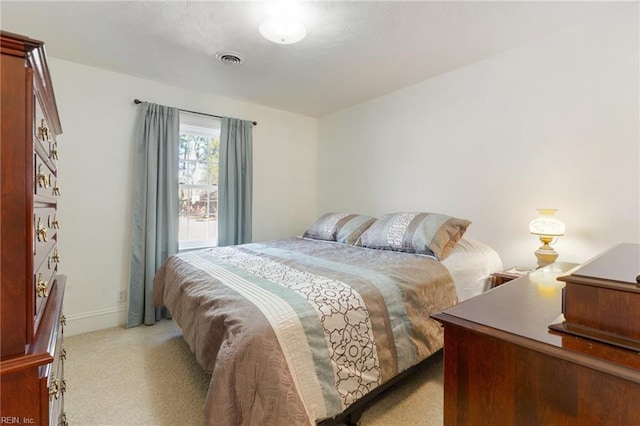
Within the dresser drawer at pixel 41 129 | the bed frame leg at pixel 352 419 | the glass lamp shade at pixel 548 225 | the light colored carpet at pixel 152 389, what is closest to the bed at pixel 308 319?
the bed frame leg at pixel 352 419

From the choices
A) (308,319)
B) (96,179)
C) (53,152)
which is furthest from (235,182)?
(308,319)

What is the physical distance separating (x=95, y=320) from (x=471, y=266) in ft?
10.8

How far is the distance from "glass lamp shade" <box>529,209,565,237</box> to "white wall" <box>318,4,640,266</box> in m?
0.17

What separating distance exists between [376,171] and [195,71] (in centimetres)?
214

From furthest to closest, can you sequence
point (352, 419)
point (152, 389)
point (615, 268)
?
1. point (152, 389)
2. point (352, 419)
3. point (615, 268)

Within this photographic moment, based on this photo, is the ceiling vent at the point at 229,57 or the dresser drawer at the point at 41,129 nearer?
the dresser drawer at the point at 41,129

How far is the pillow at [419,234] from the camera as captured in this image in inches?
87.2

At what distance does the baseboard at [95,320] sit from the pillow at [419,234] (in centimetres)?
245

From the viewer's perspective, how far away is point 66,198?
100 inches

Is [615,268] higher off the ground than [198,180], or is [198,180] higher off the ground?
[198,180]

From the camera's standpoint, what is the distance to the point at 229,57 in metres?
2.41

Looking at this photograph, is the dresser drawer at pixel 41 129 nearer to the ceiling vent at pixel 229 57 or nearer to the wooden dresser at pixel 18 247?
the wooden dresser at pixel 18 247

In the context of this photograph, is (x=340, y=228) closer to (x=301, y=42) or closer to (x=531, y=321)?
(x=301, y=42)

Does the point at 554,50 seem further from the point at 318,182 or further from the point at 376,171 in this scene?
the point at 318,182
